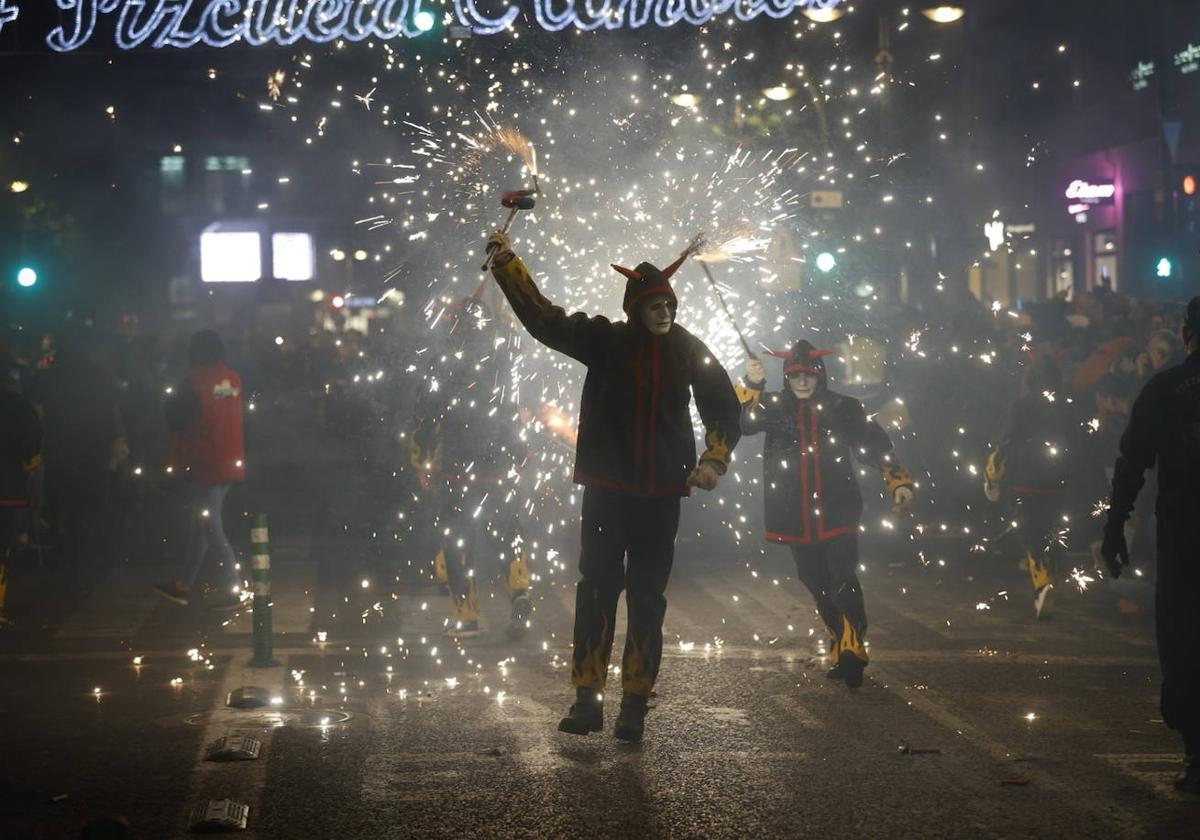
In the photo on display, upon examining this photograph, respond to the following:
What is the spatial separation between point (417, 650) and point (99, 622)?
2.61 meters

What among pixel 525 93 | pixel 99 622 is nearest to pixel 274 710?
pixel 99 622

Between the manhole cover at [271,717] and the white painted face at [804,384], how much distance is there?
3.19 m

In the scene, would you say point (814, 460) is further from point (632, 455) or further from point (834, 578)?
point (632, 455)

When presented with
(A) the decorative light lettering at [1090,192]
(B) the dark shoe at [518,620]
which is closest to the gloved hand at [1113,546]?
(B) the dark shoe at [518,620]

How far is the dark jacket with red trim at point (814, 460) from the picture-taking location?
8891mm

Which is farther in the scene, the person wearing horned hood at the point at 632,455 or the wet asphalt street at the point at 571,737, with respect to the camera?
the person wearing horned hood at the point at 632,455

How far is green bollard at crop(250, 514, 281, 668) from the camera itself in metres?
8.98

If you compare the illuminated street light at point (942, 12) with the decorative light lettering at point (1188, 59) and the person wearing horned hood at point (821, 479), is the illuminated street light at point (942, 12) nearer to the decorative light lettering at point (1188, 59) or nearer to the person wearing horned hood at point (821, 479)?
the person wearing horned hood at point (821, 479)

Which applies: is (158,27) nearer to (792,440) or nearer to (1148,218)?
(792,440)

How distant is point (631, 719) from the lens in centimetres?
708

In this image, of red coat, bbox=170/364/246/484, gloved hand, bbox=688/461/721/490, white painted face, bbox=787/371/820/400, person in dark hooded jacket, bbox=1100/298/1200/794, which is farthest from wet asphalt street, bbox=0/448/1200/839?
white painted face, bbox=787/371/820/400

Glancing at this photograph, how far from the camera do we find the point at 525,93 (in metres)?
18.1

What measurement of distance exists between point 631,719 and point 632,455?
1.19 meters

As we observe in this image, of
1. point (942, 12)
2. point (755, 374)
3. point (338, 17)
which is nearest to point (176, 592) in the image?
point (755, 374)
